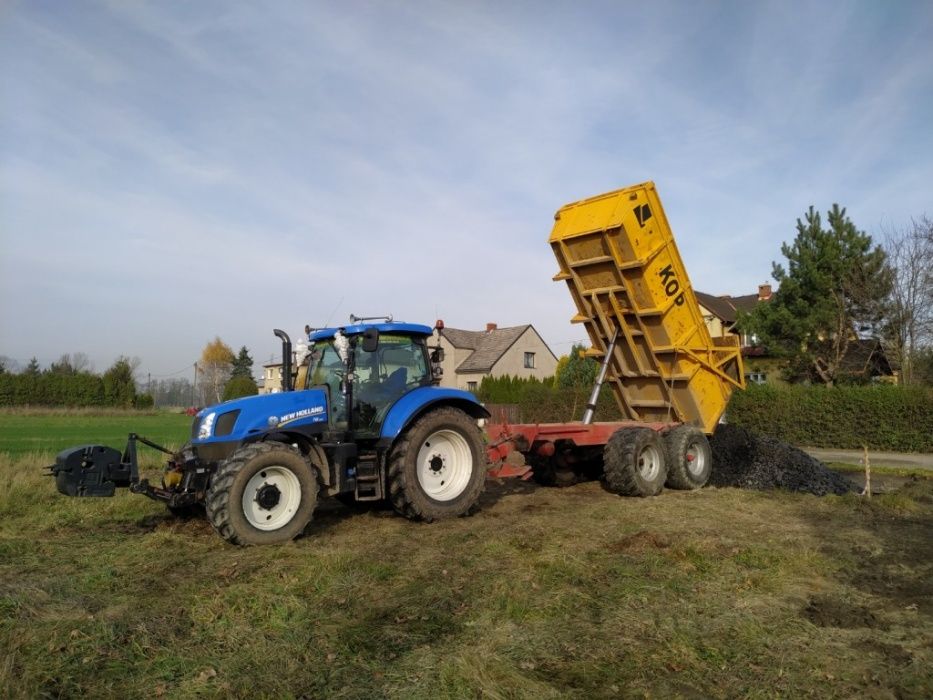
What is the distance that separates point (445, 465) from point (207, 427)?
2.58 meters

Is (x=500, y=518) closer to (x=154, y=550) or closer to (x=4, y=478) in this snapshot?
(x=154, y=550)

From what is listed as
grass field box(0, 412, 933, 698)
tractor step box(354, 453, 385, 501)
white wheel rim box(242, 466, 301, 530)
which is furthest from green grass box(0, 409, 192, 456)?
grass field box(0, 412, 933, 698)

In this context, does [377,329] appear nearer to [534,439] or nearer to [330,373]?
[330,373]

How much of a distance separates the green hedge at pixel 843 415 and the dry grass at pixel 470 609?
46.0 ft

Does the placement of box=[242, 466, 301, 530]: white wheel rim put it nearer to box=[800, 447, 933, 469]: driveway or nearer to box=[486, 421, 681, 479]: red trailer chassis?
box=[486, 421, 681, 479]: red trailer chassis

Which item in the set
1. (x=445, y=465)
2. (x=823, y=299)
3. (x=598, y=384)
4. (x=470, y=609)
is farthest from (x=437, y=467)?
(x=823, y=299)

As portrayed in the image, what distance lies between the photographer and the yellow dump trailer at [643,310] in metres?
9.31

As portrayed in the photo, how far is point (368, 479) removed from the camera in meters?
6.96

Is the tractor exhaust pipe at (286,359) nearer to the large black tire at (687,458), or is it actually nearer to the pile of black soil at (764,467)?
the large black tire at (687,458)

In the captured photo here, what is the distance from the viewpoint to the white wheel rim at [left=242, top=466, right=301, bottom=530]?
19.9 ft

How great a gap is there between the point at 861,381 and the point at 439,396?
2448 cm

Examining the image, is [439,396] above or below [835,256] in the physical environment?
below

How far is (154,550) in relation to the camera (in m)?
5.88

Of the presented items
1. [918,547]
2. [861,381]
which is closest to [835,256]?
[861,381]
